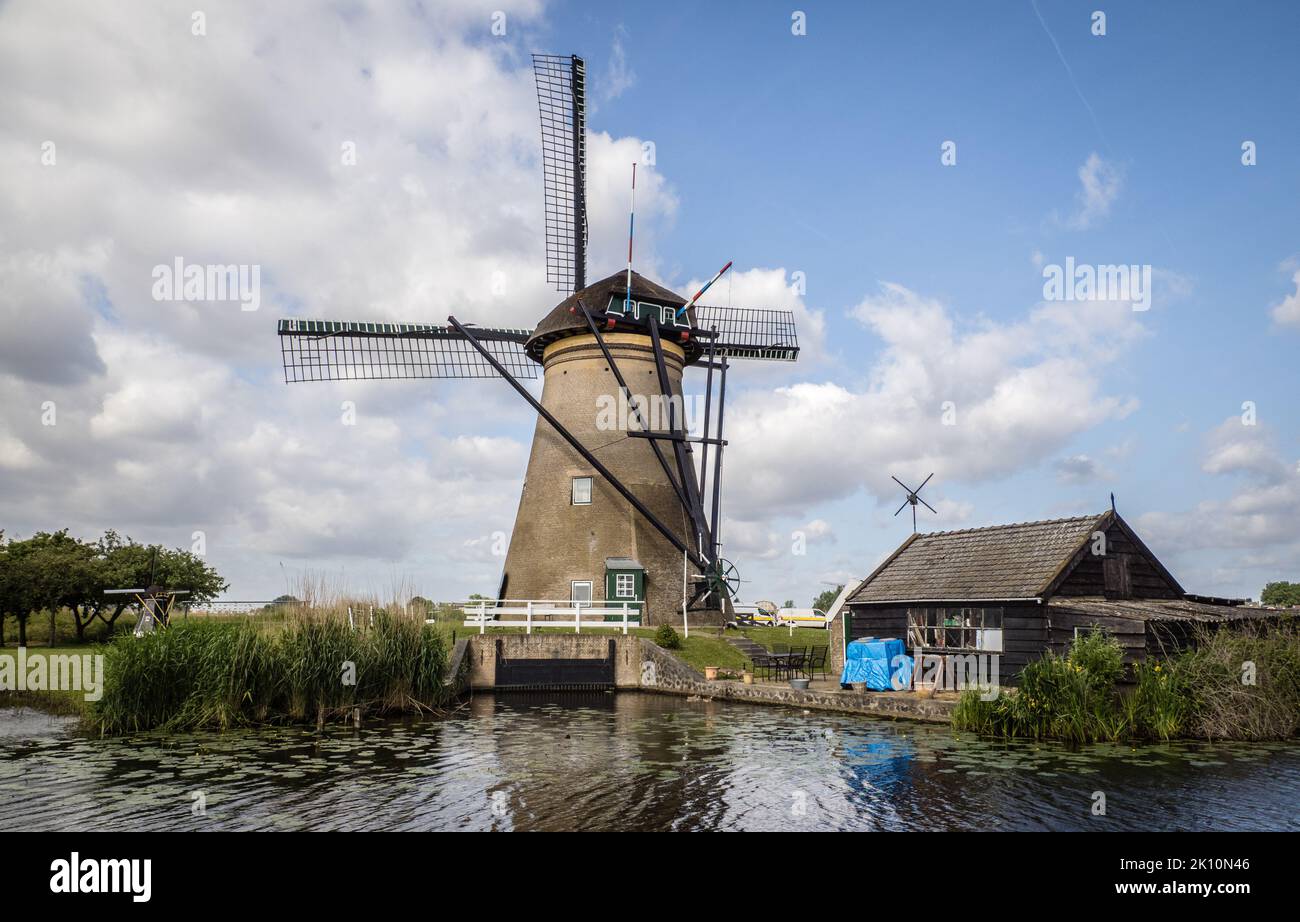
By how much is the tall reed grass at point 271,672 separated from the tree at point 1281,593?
275 feet

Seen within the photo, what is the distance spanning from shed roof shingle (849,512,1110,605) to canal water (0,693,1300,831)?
12.5 feet

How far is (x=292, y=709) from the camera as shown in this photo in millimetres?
16594

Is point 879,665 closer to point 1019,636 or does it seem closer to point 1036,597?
point 1019,636

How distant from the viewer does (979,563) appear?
66.2 feet

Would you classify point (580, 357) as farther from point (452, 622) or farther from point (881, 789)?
point (881, 789)

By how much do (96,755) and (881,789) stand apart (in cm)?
1090

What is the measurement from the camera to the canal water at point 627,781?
9.59 m

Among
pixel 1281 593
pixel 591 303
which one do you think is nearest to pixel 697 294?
pixel 591 303

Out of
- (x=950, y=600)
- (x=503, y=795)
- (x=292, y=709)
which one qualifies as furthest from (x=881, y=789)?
(x=292, y=709)

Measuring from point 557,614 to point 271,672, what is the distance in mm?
12264

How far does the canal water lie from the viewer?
378 inches

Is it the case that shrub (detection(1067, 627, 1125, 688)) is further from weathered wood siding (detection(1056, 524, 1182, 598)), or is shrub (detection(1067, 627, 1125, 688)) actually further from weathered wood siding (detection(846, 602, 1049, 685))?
weathered wood siding (detection(1056, 524, 1182, 598))
